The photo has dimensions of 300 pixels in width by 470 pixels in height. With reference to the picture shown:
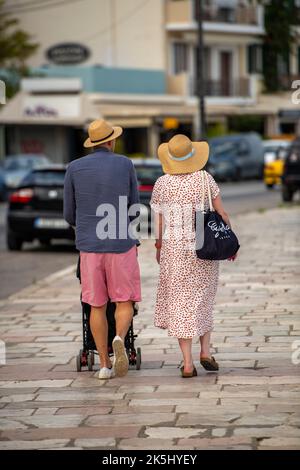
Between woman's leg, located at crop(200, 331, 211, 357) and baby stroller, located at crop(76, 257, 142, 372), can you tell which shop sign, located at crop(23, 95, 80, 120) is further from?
woman's leg, located at crop(200, 331, 211, 357)

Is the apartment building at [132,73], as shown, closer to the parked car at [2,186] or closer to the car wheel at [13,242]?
the parked car at [2,186]

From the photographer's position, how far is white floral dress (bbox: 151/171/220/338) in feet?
28.6

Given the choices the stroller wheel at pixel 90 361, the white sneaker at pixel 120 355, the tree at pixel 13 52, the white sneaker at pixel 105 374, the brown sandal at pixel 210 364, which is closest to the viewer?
the white sneaker at pixel 120 355

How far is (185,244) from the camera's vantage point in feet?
28.6

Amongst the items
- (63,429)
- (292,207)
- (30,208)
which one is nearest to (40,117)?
(292,207)

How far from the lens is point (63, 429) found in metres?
7.02

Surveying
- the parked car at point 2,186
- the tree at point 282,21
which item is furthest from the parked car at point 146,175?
the parked car at point 2,186

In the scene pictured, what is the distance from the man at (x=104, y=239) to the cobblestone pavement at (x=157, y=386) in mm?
421

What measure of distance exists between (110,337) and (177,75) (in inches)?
1882

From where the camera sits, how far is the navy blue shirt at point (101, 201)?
8.68m

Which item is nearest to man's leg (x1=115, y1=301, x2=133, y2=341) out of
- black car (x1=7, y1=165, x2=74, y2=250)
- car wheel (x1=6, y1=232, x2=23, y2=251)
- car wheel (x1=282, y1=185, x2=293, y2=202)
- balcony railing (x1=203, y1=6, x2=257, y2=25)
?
black car (x1=7, y1=165, x2=74, y2=250)

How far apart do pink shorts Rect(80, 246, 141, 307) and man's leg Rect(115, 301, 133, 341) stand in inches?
2.3

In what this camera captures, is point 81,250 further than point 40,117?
No

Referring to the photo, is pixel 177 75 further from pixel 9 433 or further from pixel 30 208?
pixel 9 433
